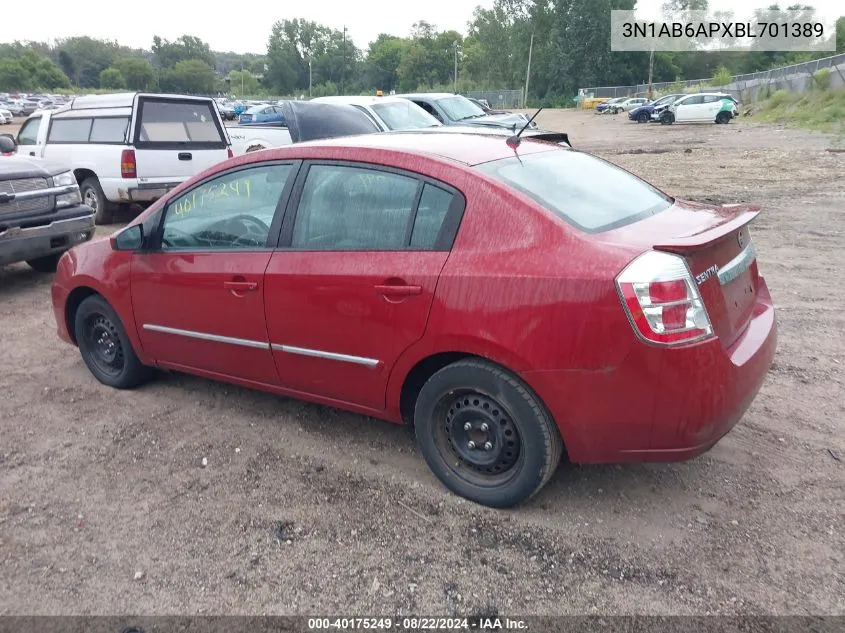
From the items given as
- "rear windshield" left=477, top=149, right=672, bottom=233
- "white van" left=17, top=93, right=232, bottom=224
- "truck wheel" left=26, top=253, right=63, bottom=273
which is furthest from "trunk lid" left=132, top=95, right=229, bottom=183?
"rear windshield" left=477, top=149, right=672, bottom=233

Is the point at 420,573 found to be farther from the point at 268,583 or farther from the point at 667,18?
the point at 667,18

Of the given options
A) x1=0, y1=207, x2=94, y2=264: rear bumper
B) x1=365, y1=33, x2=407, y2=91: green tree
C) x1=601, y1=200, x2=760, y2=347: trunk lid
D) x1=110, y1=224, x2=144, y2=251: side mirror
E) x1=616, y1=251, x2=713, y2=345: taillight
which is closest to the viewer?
x1=616, y1=251, x2=713, y2=345: taillight

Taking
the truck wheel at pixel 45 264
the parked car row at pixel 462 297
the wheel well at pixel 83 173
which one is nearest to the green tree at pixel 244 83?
the wheel well at pixel 83 173

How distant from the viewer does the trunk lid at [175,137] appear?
977 centimetres

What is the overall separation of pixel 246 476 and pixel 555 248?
1938 mm

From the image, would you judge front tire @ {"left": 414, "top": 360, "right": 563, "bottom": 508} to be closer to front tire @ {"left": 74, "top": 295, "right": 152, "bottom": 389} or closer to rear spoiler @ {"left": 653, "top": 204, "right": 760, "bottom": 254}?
rear spoiler @ {"left": 653, "top": 204, "right": 760, "bottom": 254}

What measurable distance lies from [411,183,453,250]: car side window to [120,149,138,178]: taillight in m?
7.84

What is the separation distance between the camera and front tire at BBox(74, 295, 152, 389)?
447 cm

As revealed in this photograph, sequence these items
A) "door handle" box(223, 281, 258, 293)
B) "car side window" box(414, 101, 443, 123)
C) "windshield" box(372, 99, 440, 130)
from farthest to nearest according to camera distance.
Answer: "car side window" box(414, 101, 443, 123), "windshield" box(372, 99, 440, 130), "door handle" box(223, 281, 258, 293)

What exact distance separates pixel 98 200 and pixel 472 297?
9.05 meters

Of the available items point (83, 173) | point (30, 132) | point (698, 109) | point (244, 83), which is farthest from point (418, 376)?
point (244, 83)

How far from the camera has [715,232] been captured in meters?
2.90

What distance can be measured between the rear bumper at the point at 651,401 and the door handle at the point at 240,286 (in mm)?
1599

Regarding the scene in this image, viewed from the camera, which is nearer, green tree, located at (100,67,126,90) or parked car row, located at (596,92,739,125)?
parked car row, located at (596,92,739,125)
